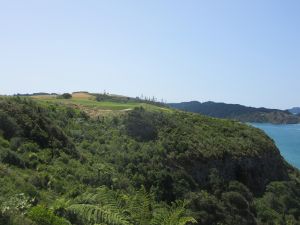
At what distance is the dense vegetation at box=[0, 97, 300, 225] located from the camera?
A: 9023 mm

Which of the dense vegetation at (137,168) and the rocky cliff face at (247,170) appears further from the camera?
the rocky cliff face at (247,170)

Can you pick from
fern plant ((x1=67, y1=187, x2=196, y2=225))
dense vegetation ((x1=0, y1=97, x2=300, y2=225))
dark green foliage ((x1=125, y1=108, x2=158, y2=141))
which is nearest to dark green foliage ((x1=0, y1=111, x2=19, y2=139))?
dense vegetation ((x1=0, y1=97, x2=300, y2=225))

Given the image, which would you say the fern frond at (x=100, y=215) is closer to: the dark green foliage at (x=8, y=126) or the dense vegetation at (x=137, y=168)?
the dense vegetation at (x=137, y=168)

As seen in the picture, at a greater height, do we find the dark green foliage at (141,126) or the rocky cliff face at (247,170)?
the dark green foliage at (141,126)

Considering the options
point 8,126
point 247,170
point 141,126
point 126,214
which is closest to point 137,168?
point 141,126

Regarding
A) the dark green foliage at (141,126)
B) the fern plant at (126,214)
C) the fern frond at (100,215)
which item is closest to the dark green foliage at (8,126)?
the fern plant at (126,214)

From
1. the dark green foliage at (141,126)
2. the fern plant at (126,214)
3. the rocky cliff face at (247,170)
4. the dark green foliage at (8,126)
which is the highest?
the fern plant at (126,214)

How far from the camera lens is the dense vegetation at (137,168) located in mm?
9023

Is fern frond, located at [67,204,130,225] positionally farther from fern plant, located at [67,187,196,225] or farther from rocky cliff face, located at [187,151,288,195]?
rocky cliff face, located at [187,151,288,195]

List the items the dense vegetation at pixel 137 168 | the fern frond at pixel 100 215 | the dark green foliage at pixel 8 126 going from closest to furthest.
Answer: the fern frond at pixel 100 215
the dense vegetation at pixel 137 168
the dark green foliage at pixel 8 126

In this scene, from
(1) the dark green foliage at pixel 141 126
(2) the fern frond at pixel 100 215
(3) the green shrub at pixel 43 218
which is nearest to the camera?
(2) the fern frond at pixel 100 215

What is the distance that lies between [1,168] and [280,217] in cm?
2729

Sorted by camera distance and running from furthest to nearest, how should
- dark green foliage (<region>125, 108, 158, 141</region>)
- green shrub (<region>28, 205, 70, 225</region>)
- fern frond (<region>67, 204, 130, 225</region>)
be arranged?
dark green foliage (<region>125, 108, 158, 141</region>) < green shrub (<region>28, 205, 70, 225</region>) < fern frond (<region>67, 204, 130, 225</region>)

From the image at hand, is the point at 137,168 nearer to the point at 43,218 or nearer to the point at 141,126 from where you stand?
the point at 141,126
